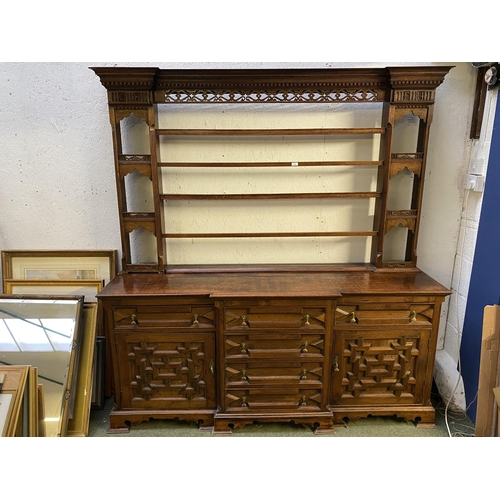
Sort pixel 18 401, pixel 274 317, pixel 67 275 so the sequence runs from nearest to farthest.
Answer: pixel 18 401 < pixel 274 317 < pixel 67 275

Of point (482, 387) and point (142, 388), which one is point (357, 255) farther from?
point (142, 388)

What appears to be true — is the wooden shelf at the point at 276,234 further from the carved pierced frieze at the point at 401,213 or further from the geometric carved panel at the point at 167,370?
the geometric carved panel at the point at 167,370

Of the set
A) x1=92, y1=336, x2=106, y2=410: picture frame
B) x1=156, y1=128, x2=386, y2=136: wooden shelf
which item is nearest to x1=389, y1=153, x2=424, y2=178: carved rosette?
x1=156, y1=128, x2=386, y2=136: wooden shelf

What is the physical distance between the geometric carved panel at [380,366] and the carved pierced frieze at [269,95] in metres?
1.30

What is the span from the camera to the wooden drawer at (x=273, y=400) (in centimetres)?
193

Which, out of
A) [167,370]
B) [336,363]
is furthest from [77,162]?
[336,363]

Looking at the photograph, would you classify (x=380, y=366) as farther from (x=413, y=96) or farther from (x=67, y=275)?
(x=67, y=275)

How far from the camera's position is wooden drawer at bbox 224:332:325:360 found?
1866 millimetres

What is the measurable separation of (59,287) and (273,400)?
148 centimetres

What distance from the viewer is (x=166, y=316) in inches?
74.1

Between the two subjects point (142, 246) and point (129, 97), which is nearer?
point (129, 97)
